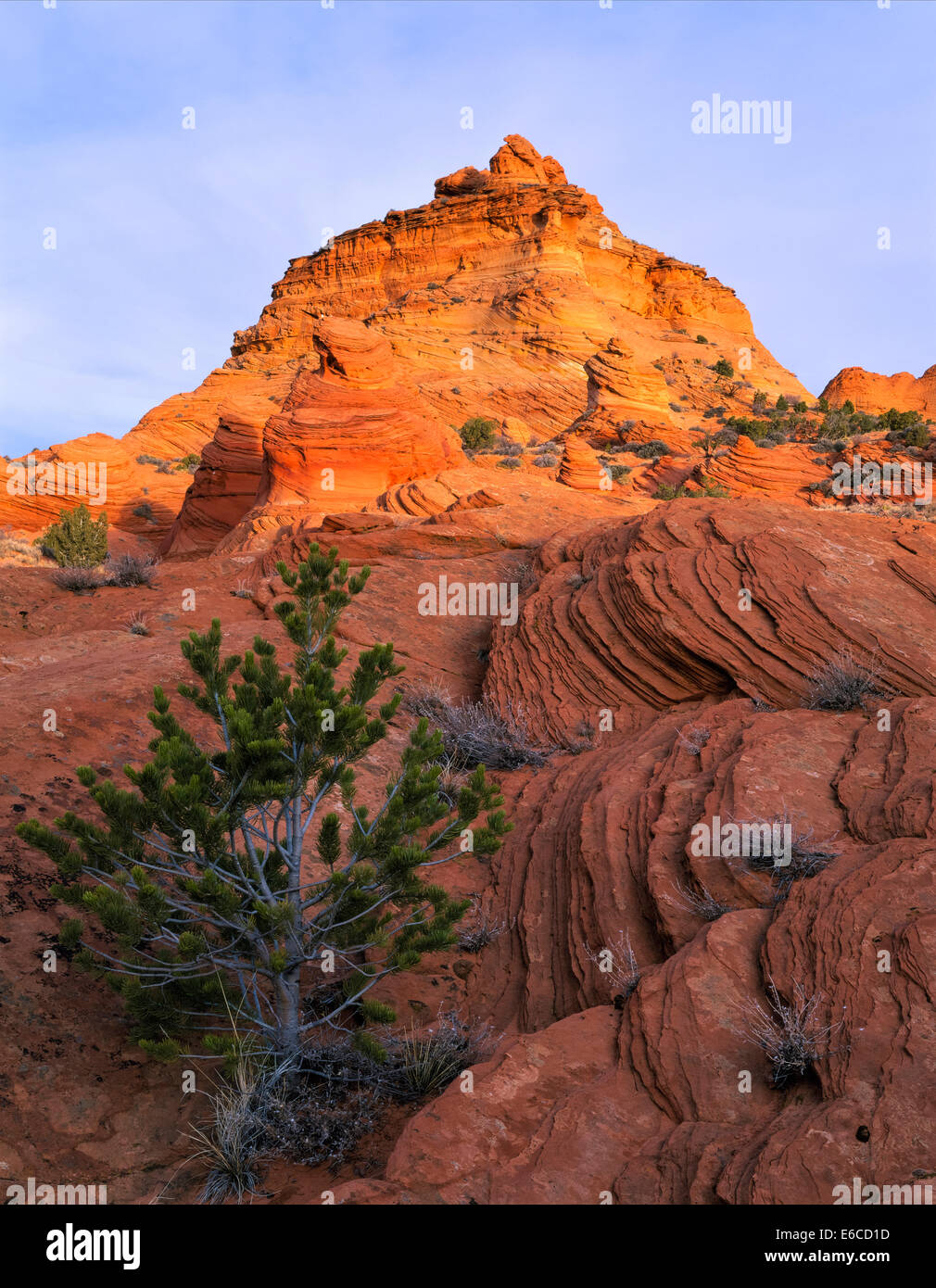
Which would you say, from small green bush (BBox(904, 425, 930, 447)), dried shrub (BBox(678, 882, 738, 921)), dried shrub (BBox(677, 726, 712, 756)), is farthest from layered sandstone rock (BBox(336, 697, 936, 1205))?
small green bush (BBox(904, 425, 930, 447))

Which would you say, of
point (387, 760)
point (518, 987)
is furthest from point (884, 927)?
point (387, 760)

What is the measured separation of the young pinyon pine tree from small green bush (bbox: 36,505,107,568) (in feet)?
56.1

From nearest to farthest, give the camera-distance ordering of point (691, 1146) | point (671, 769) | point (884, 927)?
1. point (691, 1146)
2. point (884, 927)
3. point (671, 769)

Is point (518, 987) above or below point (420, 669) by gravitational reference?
below

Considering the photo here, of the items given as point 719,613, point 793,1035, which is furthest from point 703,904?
point 719,613

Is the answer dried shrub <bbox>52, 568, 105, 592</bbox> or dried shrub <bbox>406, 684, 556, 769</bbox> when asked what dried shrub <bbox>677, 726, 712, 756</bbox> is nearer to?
dried shrub <bbox>406, 684, 556, 769</bbox>

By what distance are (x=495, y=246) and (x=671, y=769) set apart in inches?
2439

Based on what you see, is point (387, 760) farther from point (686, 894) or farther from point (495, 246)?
point (495, 246)

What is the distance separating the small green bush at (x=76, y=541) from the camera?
2017 centimetres

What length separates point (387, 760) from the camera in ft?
29.3

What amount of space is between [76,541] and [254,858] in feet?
60.4

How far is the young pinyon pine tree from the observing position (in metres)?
4.28

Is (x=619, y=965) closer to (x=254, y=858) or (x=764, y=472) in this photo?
(x=254, y=858)

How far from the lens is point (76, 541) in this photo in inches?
806
